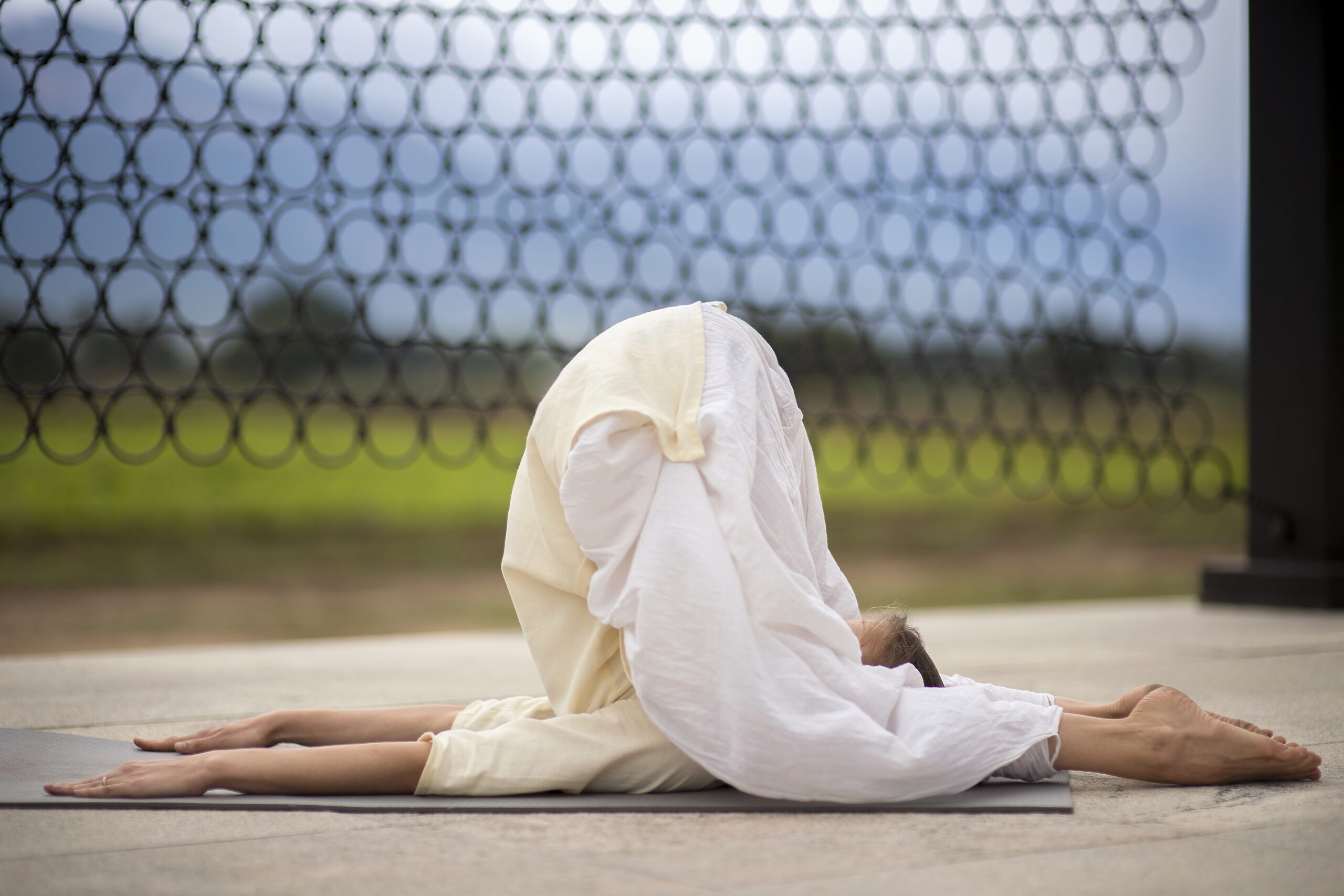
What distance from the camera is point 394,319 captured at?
3611 millimetres

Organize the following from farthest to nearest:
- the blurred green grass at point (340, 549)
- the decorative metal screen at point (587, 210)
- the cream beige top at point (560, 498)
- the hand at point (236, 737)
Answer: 1. the blurred green grass at point (340, 549)
2. the decorative metal screen at point (587, 210)
3. the hand at point (236, 737)
4. the cream beige top at point (560, 498)

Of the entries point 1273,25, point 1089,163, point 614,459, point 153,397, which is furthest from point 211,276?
→ point 1273,25

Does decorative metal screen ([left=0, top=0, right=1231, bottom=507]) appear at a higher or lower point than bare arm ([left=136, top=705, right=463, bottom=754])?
higher

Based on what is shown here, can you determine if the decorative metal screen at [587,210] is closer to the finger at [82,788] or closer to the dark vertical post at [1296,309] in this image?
the dark vertical post at [1296,309]

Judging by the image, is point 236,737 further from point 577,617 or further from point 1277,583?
point 1277,583

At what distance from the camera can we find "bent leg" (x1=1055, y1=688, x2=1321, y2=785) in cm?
171

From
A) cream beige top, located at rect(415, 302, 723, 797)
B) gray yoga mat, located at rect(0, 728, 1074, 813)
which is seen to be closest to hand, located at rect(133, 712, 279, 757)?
gray yoga mat, located at rect(0, 728, 1074, 813)

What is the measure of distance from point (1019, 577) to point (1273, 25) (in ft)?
21.7

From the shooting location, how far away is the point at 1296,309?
13.3ft

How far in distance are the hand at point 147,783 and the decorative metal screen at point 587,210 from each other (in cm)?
166

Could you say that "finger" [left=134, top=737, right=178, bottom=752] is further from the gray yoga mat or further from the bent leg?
the bent leg

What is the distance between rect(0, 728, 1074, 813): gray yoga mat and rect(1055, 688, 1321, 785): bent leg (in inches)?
2.6

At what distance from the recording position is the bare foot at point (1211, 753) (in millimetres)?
1715

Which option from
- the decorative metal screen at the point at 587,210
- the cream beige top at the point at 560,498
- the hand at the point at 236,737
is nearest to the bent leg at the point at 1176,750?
the cream beige top at the point at 560,498
